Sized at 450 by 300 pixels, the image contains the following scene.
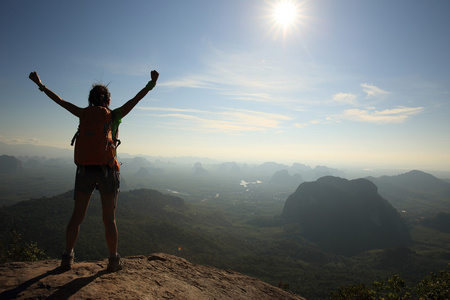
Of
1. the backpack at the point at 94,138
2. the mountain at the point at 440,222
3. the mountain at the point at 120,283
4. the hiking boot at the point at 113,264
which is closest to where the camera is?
Result: the mountain at the point at 120,283

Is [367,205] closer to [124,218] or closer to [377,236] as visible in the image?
[377,236]

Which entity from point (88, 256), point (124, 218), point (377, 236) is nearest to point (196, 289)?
point (88, 256)

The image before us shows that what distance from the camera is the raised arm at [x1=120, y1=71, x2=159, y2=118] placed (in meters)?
4.39

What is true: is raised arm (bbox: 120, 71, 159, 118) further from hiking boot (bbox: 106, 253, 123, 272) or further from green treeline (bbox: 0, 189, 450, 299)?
green treeline (bbox: 0, 189, 450, 299)

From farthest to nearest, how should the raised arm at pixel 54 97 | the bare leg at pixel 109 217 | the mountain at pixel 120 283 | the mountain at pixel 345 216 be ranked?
the mountain at pixel 345 216 < the raised arm at pixel 54 97 < the bare leg at pixel 109 217 < the mountain at pixel 120 283

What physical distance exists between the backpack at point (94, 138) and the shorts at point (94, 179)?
0.61 feet

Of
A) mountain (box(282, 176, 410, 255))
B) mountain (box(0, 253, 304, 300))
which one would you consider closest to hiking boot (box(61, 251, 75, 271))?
mountain (box(0, 253, 304, 300))

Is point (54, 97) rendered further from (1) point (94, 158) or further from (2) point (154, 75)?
(2) point (154, 75)

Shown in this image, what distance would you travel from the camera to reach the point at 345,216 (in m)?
144

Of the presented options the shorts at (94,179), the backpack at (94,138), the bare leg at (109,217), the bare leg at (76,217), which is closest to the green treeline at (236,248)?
the bare leg at (76,217)

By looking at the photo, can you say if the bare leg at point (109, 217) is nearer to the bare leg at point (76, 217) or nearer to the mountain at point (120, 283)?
the bare leg at point (76, 217)

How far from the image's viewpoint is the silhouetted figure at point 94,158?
3898 mm

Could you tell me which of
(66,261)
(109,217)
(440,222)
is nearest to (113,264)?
(66,261)

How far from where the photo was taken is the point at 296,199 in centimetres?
16975
